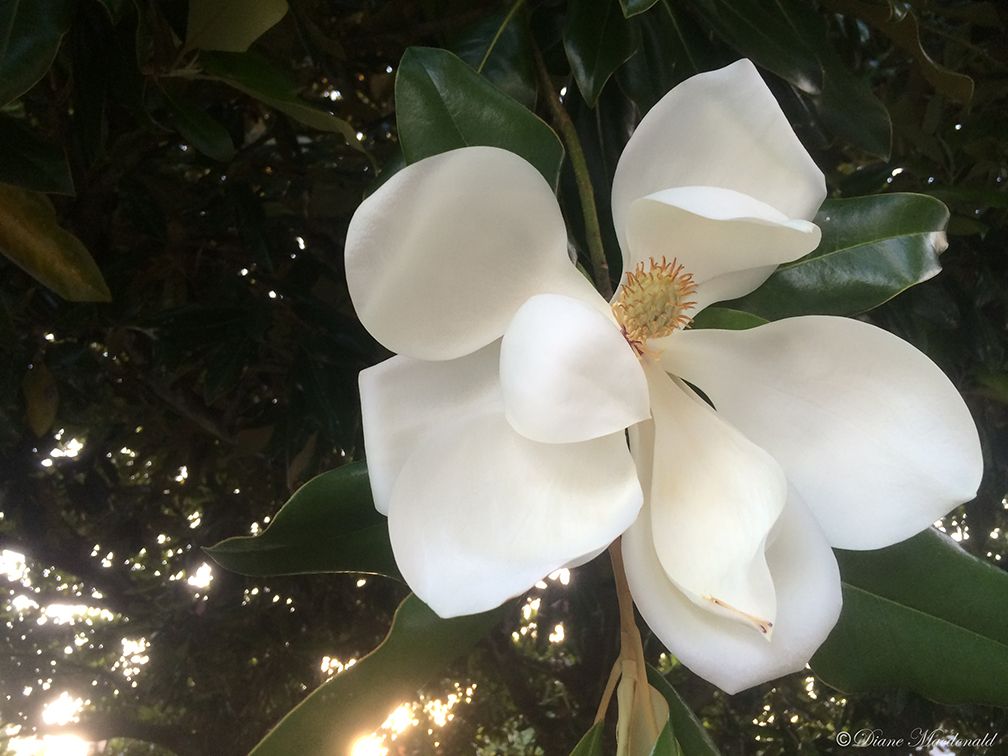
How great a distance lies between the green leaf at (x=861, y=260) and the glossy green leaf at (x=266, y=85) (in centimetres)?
28

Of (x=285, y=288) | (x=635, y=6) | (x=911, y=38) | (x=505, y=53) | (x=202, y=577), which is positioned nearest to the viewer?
(x=635, y=6)

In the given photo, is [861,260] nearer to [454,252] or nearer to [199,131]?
[454,252]

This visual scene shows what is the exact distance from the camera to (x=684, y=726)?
42 cm

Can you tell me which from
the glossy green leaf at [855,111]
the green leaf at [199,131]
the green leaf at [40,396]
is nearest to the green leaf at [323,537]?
the green leaf at [199,131]

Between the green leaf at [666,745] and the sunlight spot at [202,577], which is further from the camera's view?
the sunlight spot at [202,577]

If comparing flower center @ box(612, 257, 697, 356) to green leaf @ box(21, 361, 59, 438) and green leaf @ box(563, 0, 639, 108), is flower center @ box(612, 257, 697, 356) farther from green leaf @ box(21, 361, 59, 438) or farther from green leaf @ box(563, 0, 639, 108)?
green leaf @ box(21, 361, 59, 438)

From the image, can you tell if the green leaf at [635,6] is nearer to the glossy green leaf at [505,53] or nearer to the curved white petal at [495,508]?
the glossy green leaf at [505,53]

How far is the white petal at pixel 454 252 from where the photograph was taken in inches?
11.9

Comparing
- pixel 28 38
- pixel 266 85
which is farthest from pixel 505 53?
pixel 28 38

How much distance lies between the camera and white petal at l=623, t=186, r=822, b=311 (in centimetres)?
30

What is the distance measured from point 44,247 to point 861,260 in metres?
0.60

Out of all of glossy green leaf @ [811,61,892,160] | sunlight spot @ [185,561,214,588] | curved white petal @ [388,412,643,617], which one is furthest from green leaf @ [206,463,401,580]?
sunlight spot @ [185,561,214,588]

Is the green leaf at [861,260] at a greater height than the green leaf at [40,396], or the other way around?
the green leaf at [861,260]

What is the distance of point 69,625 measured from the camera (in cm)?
161
